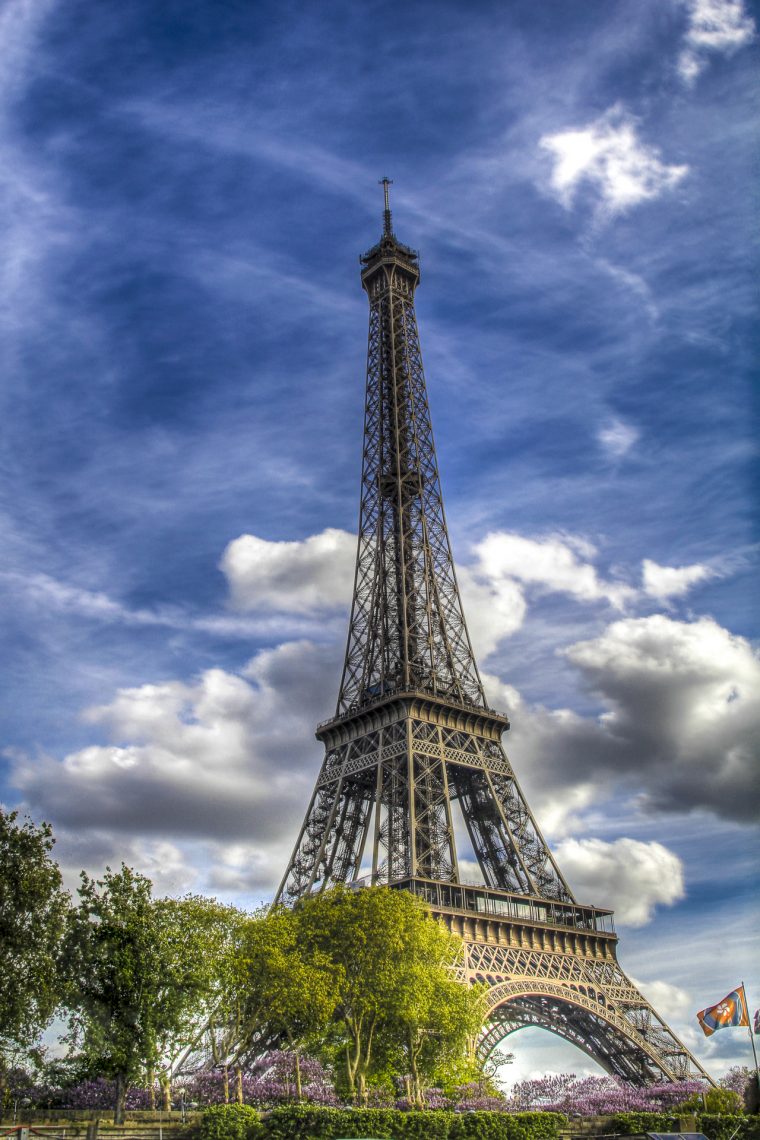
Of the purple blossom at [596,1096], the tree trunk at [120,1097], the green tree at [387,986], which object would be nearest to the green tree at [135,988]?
the tree trunk at [120,1097]

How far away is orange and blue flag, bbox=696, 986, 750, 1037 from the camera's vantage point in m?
52.5

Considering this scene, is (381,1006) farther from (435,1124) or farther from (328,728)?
(328,728)

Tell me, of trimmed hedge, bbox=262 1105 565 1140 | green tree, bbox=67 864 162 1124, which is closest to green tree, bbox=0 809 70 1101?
green tree, bbox=67 864 162 1124

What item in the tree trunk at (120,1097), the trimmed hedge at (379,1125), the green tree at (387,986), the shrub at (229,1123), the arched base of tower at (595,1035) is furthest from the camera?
the arched base of tower at (595,1035)

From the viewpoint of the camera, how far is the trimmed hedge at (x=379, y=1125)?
41.4m

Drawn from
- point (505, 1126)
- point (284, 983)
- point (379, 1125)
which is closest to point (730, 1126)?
point (505, 1126)

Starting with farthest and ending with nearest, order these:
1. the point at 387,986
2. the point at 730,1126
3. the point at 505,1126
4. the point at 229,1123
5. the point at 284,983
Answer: the point at 387,986 < the point at 730,1126 < the point at 284,983 < the point at 505,1126 < the point at 229,1123

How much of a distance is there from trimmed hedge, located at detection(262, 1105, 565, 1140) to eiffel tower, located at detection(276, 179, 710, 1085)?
16.0 meters

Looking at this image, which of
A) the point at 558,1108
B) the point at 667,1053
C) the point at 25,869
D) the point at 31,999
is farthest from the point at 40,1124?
the point at 667,1053

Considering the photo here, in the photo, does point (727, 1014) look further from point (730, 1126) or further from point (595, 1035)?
point (595, 1035)

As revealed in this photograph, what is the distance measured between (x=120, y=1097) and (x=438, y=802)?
31380 millimetres

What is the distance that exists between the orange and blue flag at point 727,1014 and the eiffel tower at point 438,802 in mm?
12527

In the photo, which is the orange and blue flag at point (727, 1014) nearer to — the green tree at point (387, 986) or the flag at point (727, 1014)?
the flag at point (727, 1014)

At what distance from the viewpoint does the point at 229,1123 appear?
4069 centimetres
